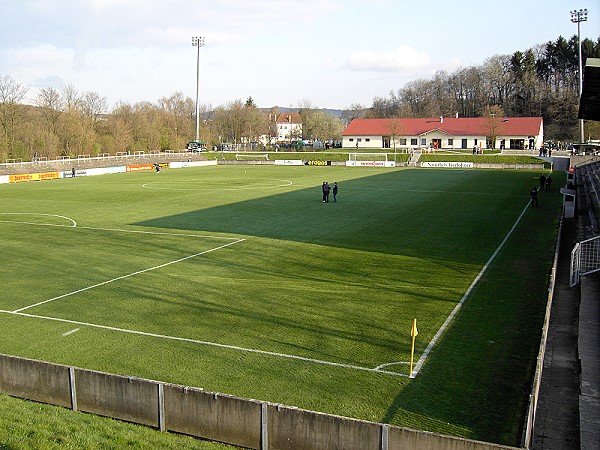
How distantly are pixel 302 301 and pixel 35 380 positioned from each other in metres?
9.20

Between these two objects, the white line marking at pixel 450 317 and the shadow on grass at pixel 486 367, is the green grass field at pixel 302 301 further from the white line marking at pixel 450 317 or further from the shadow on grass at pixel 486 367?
the white line marking at pixel 450 317

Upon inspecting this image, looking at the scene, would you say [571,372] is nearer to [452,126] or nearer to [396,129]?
[396,129]

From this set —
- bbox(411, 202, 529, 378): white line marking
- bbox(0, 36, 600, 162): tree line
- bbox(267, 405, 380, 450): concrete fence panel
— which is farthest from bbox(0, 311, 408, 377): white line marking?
bbox(0, 36, 600, 162): tree line

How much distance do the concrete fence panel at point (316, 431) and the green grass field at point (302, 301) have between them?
2.10m

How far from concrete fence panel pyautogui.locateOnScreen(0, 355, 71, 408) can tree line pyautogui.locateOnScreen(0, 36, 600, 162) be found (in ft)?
251

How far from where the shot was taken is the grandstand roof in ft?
357

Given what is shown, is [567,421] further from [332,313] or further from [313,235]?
[313,235]

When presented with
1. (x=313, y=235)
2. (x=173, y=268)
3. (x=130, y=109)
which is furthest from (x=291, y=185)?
(x=130, y=109)

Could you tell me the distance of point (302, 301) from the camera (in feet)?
63.2

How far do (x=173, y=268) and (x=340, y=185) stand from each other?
113 ft

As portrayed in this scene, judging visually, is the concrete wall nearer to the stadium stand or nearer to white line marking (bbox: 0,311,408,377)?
the stadium stand

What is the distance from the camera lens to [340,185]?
56.9m

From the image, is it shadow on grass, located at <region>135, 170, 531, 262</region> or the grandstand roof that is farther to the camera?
the grandstand roof

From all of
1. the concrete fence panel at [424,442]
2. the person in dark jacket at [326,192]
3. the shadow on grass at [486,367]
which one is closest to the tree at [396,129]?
the person in dark jacket at [326,192]
